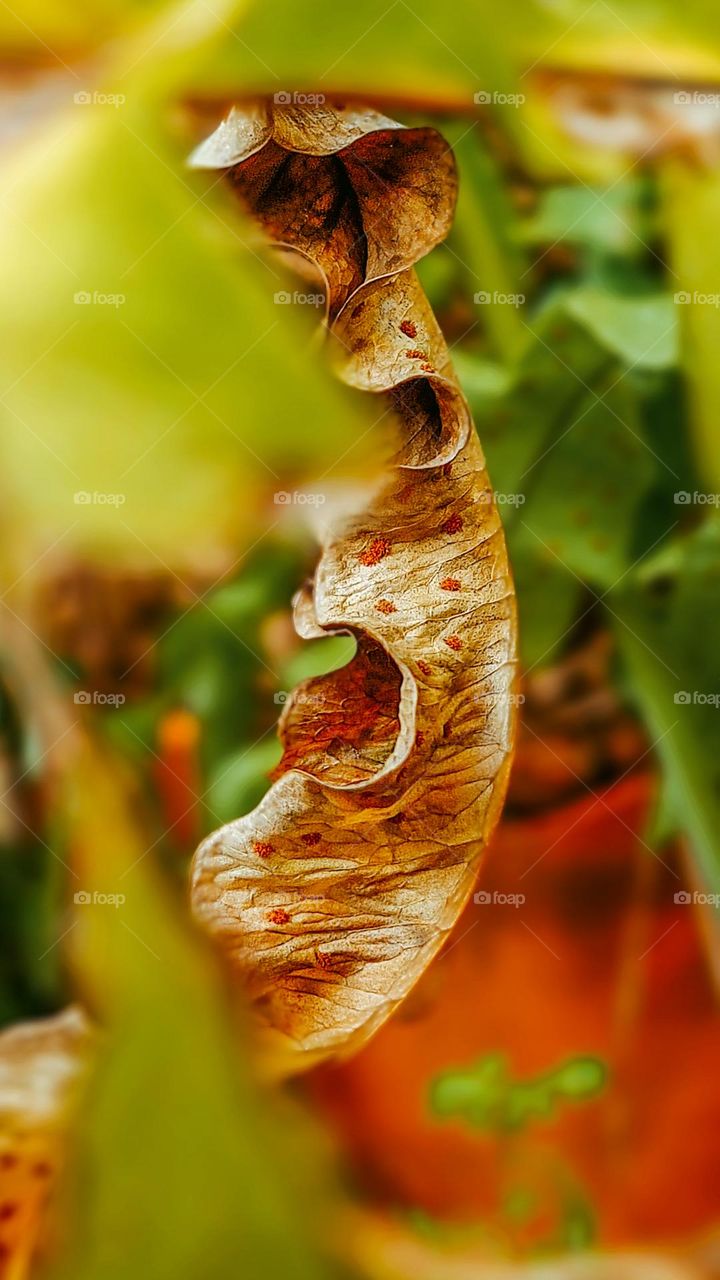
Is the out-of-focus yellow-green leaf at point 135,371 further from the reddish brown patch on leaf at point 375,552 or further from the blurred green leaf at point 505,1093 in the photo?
the blurred green leaf at point 505,1093

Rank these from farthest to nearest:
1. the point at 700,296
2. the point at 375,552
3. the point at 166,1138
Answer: the point at 700,296 < the point at 375,552 < the point at 166,1138

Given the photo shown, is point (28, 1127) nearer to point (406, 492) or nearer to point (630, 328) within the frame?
point (406, 492)

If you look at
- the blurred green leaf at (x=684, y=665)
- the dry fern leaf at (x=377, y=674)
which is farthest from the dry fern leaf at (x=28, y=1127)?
the blurred green leaf at (x=684, y=665)

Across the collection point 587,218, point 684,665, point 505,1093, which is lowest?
point 505,1093

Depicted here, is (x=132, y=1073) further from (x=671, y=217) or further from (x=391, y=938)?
(x=671, y=217)

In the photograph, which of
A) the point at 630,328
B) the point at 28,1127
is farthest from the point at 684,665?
the point at 28,1127

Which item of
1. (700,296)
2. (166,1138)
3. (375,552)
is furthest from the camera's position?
(700,296)

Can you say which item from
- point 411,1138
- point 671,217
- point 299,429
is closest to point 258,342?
point 299,429

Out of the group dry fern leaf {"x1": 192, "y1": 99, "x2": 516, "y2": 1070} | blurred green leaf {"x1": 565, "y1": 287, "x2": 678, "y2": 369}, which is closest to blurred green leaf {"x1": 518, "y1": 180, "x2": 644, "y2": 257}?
blurred green leaf {"x1": 565, "y1": 287, "x2": 678, "y2": 369}
